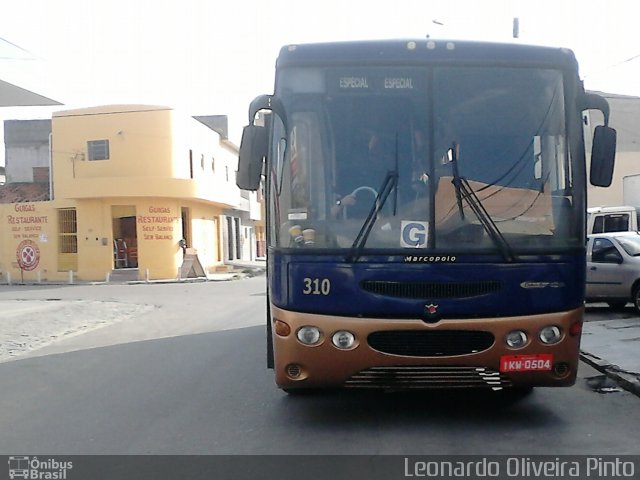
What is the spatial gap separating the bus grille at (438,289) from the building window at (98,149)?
27.9 m

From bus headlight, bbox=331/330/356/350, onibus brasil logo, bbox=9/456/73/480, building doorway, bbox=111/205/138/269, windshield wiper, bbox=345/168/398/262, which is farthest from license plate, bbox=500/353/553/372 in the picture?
building doorway, bbox=111/205/138/269

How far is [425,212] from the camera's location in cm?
542

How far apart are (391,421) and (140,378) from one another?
378 cm

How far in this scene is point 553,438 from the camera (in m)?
5.38

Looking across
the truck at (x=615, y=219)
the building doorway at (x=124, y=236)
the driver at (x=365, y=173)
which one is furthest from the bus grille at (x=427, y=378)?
the building doorway at (x=124, y=236)

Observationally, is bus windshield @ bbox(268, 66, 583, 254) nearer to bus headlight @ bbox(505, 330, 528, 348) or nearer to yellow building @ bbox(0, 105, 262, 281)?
bus headlight @ bbox(505, 330, 528, 348)

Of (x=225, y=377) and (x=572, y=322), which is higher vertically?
(x=572, y=322)

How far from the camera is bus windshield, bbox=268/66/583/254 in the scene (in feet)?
17.7

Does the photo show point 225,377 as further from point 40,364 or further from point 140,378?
point 40,364

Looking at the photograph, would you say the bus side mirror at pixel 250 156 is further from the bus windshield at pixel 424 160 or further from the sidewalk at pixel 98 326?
the sidewalk at pixel 98 326

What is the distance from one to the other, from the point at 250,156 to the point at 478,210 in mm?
1945

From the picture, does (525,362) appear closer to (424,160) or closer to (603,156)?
(424,160)

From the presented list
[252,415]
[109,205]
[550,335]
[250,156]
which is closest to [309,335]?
[252,415]

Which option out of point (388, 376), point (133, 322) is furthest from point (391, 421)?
point (133, 322)
